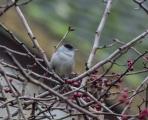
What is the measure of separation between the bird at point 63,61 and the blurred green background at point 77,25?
40cm

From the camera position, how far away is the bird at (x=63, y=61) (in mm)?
2928

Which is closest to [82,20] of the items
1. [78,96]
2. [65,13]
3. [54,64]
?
[65,13]

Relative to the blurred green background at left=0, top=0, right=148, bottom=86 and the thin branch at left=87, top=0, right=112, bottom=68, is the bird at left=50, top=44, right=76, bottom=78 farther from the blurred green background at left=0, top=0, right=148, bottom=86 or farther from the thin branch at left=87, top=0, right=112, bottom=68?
the blurred green background at left=0, top=0, right=148, bottom=86

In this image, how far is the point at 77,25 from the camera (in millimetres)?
3742

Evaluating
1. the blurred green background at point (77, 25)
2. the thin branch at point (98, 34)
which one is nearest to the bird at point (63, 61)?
the thin branch at point (98, 34)

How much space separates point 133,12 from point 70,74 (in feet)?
4.29

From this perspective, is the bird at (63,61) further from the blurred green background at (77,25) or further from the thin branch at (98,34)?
the blurred green background at (77,25)

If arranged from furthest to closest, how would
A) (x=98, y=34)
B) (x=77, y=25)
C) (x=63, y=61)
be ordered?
(x=77, y=25) < (x=63, y=61) < (x=98, y=34)

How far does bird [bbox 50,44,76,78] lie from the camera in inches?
115

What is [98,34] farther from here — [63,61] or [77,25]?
[77,25]

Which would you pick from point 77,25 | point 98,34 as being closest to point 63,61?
point 98,34

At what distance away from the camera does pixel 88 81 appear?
2643 millimetres

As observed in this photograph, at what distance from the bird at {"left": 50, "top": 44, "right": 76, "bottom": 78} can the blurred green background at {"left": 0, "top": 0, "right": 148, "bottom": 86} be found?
405mm

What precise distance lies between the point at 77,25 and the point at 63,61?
78 cm
